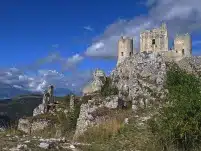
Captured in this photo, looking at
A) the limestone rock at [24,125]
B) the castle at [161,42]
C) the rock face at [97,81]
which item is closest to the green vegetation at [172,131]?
the limestone rock at [24,125]

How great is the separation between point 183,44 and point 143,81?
33619mm

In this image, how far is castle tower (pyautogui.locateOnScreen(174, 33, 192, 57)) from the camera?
218ft

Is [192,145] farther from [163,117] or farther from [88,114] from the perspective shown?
[88,114]

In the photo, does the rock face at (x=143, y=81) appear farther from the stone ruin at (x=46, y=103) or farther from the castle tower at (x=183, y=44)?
the castle tower at (x=183, y=44)

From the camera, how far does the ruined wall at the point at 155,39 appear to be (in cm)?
6956

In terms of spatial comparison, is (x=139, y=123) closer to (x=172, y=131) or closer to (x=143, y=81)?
(x=172, y=131)

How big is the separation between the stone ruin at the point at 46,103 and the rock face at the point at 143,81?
38.4 feet

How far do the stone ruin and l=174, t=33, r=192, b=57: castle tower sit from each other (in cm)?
2256

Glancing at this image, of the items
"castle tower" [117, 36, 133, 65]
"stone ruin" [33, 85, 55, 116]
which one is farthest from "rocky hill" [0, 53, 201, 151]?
"castle tower" [117, 36, 133, 65]

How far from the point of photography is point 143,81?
3631 centimetres

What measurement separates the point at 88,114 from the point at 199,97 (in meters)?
11.2

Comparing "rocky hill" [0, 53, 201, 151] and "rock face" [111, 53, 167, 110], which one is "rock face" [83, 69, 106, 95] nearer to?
"rock face" [111, 53, 167, 110]

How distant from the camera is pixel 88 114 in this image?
26812 millimetres

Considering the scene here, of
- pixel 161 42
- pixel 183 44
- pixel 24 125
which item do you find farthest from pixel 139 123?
pixel 161 42
